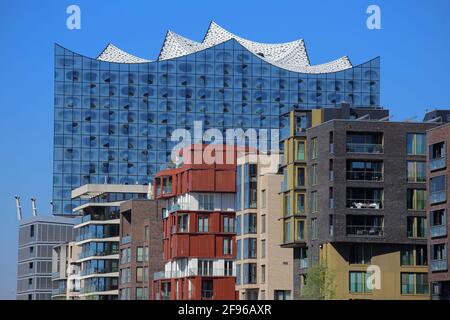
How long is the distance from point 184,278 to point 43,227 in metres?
63.5

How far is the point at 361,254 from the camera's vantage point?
71875 millimetres

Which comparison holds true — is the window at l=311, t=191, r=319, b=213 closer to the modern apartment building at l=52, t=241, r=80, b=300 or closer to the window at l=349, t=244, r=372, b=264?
the window at l=349, t=244, r=372, b=264

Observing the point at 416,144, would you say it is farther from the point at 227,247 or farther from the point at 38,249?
the point at 38,249

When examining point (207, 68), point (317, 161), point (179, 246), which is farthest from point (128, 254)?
point (207, 68)

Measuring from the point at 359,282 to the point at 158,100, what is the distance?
9390cm

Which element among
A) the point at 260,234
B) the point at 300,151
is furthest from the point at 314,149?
the point at 260,234

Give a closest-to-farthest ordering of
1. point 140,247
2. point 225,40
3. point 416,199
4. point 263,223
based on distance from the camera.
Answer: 1. point 416,199
2. point 263,223
3. point 140,247
4. point 225,40

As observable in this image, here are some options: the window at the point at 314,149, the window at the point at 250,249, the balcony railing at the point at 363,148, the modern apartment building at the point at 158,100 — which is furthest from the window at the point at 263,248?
the modern apartment building at the point at 158,100

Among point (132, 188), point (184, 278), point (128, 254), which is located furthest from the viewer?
point (132, 188)

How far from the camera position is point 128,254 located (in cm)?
10888

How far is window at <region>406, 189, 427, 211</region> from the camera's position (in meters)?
71.9

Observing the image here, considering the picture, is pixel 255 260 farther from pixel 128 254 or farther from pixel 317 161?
pixel 128 254

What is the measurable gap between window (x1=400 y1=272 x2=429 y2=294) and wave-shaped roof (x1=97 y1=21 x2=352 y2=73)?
10007 cm

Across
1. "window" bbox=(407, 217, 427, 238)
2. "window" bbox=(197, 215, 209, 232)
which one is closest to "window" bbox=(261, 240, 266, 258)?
"window" bbox=(197, 215, 209, 232)
